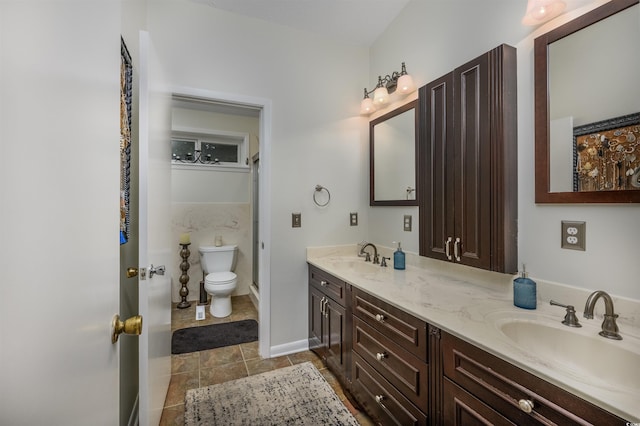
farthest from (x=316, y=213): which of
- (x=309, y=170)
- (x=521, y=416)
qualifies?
(x=521, y=416)

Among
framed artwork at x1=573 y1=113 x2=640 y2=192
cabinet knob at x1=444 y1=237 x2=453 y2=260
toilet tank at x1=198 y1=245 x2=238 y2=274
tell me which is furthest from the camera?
toilet tank at x1=198 y1=245 x2=238 y2=274

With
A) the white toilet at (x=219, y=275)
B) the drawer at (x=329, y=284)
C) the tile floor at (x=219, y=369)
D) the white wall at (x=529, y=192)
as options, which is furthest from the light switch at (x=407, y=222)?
the white toilet at (x=219, y=275)

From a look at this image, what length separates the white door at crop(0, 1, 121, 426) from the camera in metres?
0.33

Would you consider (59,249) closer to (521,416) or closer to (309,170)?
(521,416)

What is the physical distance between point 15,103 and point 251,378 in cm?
211

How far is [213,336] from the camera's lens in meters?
2.63

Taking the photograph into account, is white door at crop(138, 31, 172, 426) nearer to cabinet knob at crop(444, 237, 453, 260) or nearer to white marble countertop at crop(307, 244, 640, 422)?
white marble countertop at crop(307, 244, 640, 422)

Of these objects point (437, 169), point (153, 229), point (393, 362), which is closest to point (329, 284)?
point (393, 362)

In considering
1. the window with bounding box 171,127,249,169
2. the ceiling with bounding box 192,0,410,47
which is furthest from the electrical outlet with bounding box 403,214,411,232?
the window with bounding box 171,127,249,169

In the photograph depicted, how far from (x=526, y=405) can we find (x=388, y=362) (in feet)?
2.19

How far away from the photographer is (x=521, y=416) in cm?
82

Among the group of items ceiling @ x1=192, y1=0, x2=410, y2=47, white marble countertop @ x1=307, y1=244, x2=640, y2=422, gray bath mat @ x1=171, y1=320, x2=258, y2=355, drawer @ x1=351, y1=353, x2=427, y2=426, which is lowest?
gray bath mat @ x1=171, y1=320, x2=258, y2=355

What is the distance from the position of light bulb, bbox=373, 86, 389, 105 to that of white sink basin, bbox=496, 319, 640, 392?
1804mm

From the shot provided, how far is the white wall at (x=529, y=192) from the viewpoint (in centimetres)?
105
